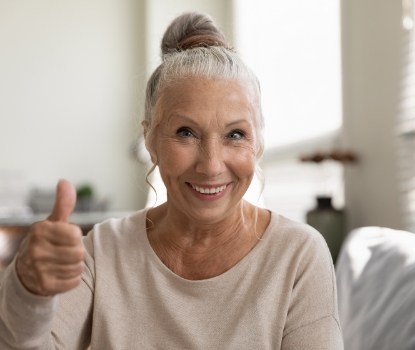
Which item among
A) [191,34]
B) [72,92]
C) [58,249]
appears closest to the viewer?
[58,249]

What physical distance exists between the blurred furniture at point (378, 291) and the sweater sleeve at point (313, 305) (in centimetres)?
14

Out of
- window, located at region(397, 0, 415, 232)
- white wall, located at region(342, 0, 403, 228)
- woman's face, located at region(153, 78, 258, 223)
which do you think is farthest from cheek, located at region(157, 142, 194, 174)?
white wall, located at region(342, 0, 403, 228)

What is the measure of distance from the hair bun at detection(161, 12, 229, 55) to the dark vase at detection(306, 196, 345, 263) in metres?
1.69

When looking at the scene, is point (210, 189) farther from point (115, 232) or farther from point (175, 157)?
point (115, 232)

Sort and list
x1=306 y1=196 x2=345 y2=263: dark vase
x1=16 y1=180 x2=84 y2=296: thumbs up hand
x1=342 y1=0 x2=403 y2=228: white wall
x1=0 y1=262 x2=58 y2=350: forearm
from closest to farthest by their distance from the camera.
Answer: x1=16 y1=180 x2=84 y2=296: thumbs up hand → x1=0 y1=262 x2=58 y2=350: forearm → x1=342 y1=0 x2=403 y2=228: white wall → x1=306 y1=196 x2=345 y2=263: dark vase

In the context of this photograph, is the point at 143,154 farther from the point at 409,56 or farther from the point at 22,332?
the point at 22,332

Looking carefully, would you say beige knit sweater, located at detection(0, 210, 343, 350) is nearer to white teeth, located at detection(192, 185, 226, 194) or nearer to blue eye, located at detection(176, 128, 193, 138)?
white teeth, located at detection(192, 185, 226, 194)

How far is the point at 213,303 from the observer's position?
1533 millimetres

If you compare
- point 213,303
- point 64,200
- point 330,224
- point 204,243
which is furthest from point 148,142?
point 330,224

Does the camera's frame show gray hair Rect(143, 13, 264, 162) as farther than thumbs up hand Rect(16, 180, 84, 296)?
Yes

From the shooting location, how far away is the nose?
1.48 meters

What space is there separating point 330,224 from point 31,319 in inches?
87.1

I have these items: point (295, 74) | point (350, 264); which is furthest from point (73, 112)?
point (350, 264)

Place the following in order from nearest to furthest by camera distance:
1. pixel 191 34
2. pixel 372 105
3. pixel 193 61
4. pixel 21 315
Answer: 1. pixel 21 315
2. pixel 193 61
3. pixel 191 34
4. pixel 372 105
